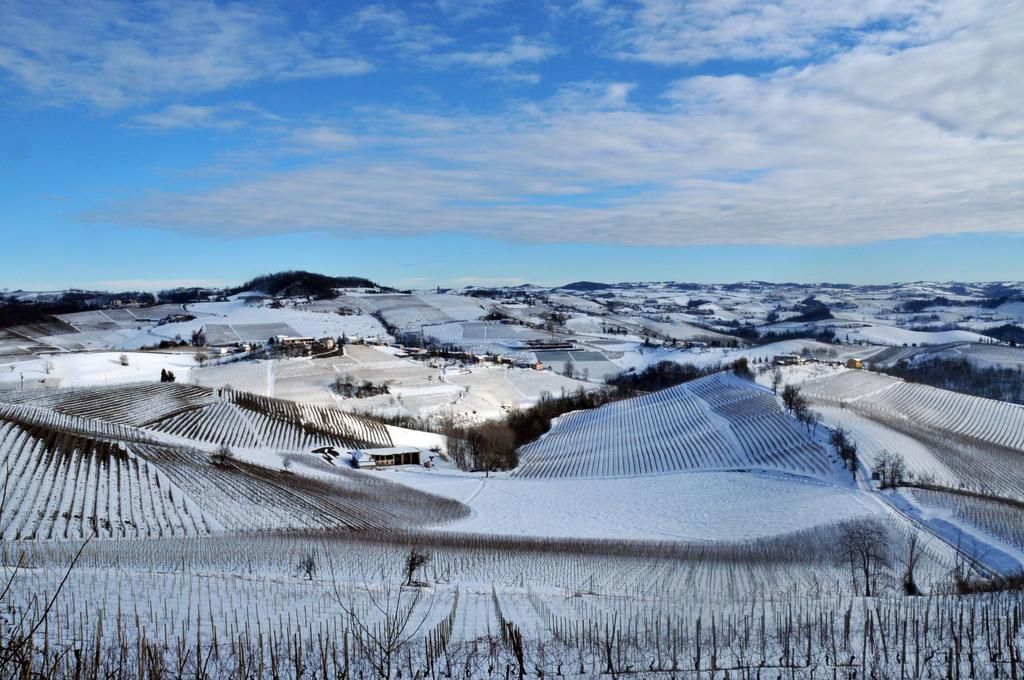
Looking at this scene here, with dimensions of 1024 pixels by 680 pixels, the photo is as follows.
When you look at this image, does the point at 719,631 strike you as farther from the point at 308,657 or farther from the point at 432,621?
the point at 308,657

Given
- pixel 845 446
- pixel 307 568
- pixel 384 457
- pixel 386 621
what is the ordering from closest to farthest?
pixel 386 621
pixel 307 568
pixel 845 446
pixel 384 457

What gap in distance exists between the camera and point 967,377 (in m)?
88.5

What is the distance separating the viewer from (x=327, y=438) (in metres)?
47.8

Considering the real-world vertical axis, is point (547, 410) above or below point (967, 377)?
below

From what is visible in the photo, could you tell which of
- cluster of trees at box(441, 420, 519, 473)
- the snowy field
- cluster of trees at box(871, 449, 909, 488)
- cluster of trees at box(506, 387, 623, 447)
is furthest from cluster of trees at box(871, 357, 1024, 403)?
the snowy field

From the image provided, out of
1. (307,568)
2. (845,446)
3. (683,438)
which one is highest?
(307,568)

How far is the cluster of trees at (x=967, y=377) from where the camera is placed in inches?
3152

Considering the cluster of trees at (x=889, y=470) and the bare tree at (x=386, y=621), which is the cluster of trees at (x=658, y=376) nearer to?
the cluster of trees at (x=889, y=470)

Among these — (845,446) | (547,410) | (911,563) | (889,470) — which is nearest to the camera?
(911,563)

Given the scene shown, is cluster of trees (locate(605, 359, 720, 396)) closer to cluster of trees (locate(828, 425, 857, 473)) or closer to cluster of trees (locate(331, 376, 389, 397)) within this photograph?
cluster of trees (locate(331, 376, 389, 397))

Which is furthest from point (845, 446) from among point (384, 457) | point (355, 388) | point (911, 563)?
point (355, 388)

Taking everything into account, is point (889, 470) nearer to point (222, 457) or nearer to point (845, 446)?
point (845, 446)

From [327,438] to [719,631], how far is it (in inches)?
1604

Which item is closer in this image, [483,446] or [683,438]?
[683,438]
